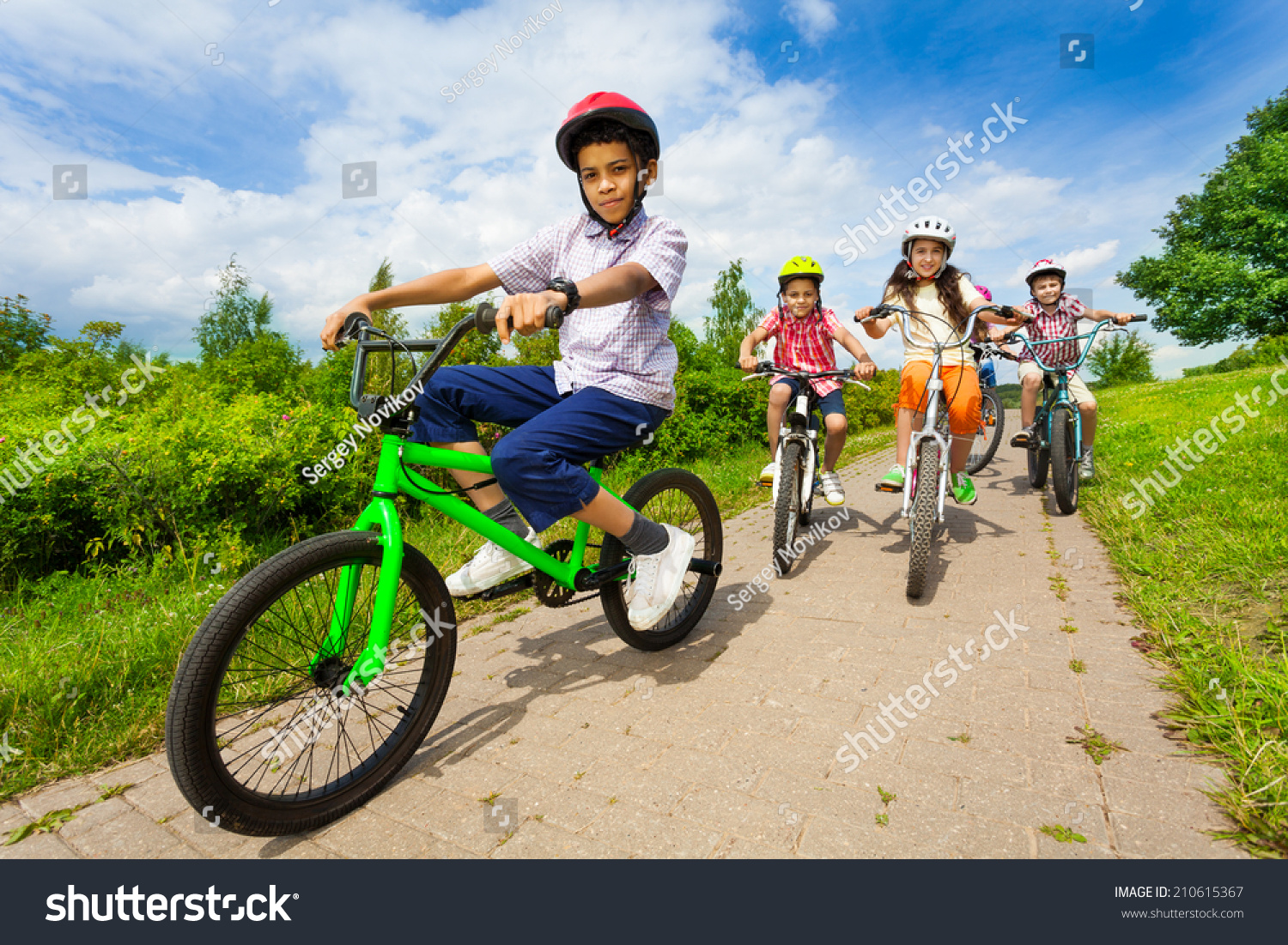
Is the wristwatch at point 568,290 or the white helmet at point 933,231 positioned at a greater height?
the white helmet at point 933,231

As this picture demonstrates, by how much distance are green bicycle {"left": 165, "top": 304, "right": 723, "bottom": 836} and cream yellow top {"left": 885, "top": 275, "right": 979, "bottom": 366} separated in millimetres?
2828

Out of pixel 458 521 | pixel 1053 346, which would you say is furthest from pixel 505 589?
pixel 1053 346

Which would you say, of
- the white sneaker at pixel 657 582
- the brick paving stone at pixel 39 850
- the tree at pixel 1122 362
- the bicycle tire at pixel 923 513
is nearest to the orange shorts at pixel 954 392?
the bicycle tire at pixel 923 513

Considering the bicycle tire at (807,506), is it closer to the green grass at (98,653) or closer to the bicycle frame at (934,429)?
the bicycle frame at (934,429)

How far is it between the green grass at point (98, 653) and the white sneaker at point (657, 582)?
126 cm

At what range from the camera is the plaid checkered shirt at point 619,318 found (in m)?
2.46

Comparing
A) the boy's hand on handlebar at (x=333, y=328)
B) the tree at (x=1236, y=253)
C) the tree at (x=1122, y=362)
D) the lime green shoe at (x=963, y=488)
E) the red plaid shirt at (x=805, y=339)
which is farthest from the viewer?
the tree at (x=1122, y=362)

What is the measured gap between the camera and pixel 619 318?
2518mm

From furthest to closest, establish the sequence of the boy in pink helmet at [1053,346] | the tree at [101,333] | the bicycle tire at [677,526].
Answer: the tree at [101,333] < the boy in pink helmet at [1053,346] < the bicycle tire at [677,526]

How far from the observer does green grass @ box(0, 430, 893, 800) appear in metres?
2.29

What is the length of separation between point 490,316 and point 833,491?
369cm

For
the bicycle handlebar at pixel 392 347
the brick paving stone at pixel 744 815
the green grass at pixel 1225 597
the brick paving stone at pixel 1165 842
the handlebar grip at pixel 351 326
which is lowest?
the brick paving stone at pixel 744 815

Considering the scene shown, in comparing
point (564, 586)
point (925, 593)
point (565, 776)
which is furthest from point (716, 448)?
point (565, 776)
